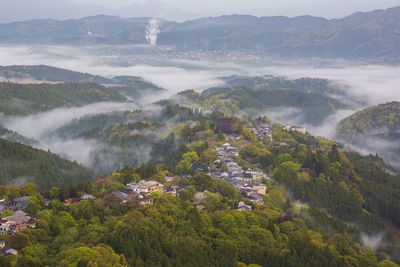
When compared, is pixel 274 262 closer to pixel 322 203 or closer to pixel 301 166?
pixel 322 203

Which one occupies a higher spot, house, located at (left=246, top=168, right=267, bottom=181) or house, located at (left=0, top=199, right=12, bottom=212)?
house, located at (left=0, top=199, right=12, bottom=212)

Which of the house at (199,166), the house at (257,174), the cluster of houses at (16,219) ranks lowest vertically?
A: the house at (257,174)

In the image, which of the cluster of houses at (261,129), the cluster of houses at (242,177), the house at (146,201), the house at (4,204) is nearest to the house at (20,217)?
the house at (4,204)

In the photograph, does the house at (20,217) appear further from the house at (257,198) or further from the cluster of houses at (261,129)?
the cluster of houses at (261,129)

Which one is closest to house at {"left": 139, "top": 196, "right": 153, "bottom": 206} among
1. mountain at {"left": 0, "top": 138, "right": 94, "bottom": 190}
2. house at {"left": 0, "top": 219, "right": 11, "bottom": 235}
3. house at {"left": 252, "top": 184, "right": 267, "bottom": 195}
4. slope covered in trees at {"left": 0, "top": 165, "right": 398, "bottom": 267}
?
slope covered in trees at {"left": 0, "top": 165, "right": 398, "bottom": 267}

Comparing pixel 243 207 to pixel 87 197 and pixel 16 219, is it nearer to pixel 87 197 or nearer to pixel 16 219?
pixel 87 197

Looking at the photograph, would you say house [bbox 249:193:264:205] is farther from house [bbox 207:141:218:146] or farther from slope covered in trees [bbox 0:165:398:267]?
house [bbox 207:141:218:146]
